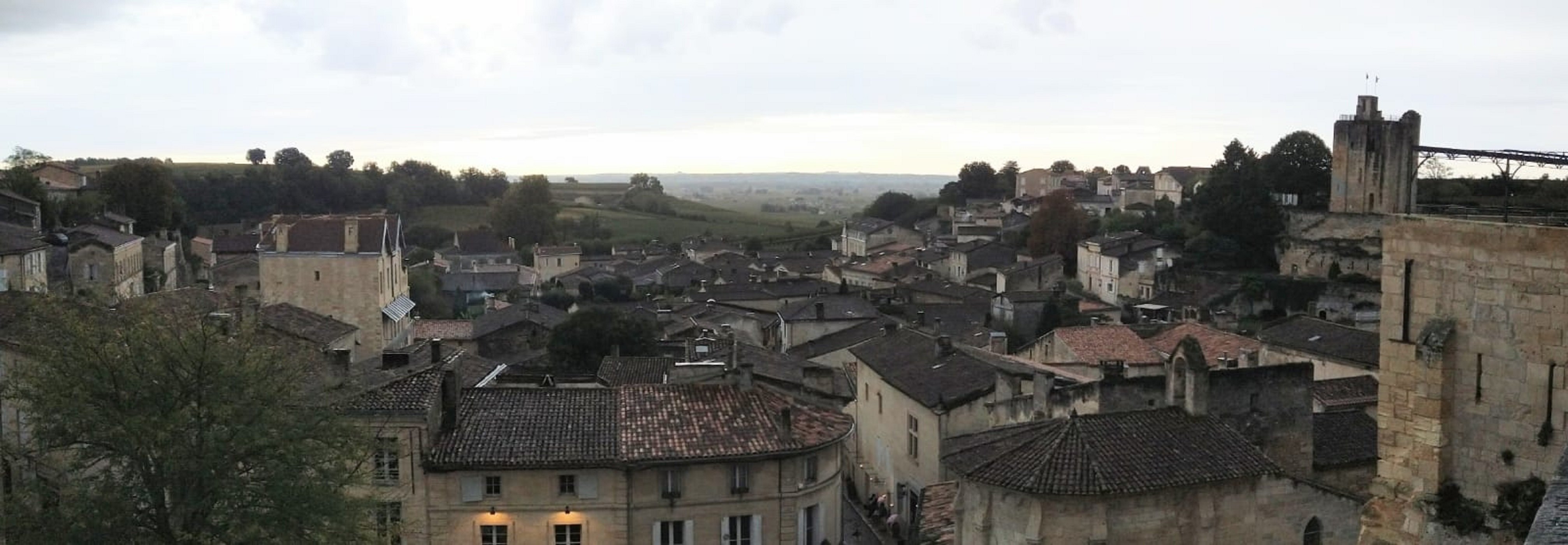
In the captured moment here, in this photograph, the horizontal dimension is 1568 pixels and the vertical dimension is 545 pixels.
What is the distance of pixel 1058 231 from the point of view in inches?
3681

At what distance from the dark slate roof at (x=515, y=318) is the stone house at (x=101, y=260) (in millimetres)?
14902

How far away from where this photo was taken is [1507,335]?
39.7 ft

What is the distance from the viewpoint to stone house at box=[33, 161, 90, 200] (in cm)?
8906

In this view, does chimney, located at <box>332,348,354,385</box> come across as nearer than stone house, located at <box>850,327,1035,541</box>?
Yes

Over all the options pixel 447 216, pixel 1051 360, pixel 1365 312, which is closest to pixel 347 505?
pixel 1051 360

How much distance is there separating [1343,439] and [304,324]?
33.4m

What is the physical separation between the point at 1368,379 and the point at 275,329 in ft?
110

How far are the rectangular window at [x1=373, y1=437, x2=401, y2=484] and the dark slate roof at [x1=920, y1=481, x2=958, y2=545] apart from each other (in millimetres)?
10849

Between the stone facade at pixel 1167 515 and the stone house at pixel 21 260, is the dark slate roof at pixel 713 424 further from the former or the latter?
the stone house at pixel 21 260

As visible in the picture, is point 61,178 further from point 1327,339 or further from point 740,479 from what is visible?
point 1327,339

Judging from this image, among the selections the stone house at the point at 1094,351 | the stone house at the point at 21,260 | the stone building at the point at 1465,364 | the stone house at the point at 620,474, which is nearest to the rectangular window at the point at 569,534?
the stone house at the point at 620,474

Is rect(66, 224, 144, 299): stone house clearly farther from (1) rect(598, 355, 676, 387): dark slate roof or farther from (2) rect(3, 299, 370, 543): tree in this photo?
(2) rect(3, 299, 370, 543): tree

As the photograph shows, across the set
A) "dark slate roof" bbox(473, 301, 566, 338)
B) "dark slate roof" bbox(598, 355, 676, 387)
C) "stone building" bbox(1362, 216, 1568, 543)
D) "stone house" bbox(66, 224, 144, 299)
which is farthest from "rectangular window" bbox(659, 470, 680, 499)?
"stone house" bbox(66, 224, 144, 299)

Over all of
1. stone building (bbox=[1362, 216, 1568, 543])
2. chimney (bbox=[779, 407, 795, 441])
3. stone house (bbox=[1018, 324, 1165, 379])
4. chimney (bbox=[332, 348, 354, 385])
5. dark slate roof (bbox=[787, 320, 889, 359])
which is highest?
stone building (bbox=[1362, 216, 1568, 543])
